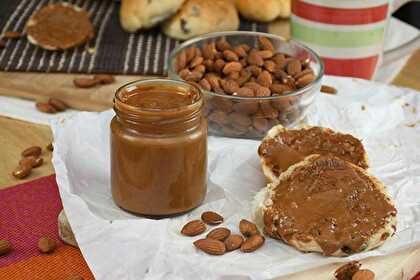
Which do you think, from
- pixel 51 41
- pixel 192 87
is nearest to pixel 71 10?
pixel 51 41

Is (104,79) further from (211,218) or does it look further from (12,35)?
(211,218)

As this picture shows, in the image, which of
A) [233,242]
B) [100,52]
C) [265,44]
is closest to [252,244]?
[233,242]

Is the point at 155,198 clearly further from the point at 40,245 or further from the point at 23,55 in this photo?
the point at 23,55

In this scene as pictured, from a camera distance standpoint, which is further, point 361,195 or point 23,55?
point 23,55

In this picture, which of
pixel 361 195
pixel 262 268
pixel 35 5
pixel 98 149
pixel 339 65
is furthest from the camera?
pixel 35 5

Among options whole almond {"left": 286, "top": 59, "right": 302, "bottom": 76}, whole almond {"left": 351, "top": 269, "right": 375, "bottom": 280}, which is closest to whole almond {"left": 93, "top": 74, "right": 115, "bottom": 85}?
whole almond {"left": 286, "top": 59, "right": 302, "bottom": 76}

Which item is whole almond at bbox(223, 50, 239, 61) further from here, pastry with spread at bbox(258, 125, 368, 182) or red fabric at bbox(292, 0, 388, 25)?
red fabric at bbox(292, 0, 388, 25)

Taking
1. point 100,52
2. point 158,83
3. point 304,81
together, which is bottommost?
point 100,52
